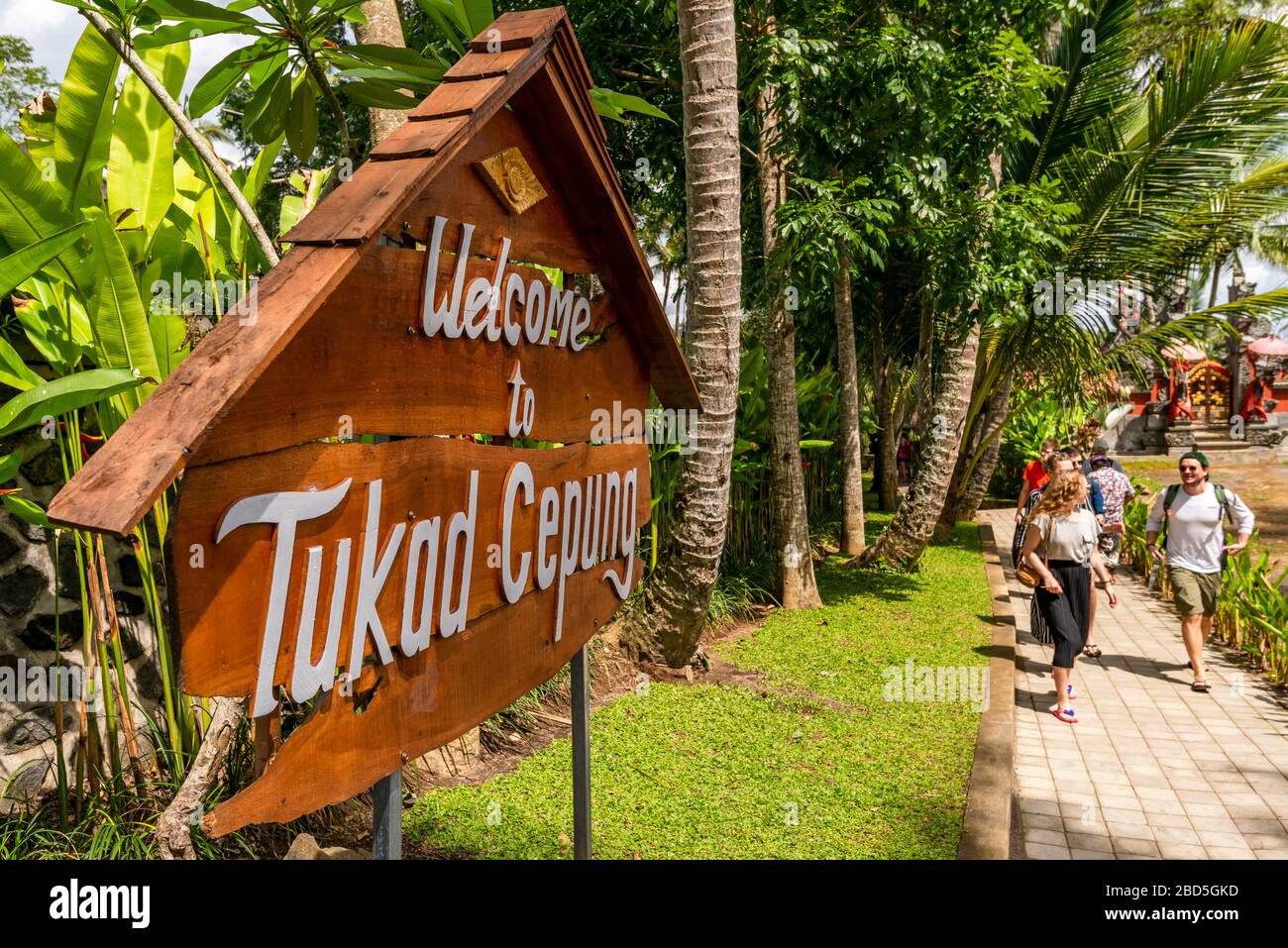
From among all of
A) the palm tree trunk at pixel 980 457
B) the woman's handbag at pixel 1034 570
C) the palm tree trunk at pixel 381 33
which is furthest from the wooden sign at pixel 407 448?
the palm tree trunk at pixel 980 457

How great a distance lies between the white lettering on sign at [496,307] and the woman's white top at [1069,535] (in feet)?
15.3

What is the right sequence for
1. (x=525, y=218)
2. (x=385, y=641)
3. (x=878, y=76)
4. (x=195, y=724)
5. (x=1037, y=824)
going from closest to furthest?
(x=385, y=641) < (x=525, y=218) < (x=195, y=724) < (x=1037, y=824) < (x=878, y=76)

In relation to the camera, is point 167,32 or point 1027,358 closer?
point 167,32

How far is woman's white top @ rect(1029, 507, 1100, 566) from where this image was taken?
19.7ft

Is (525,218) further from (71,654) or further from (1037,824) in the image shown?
(1037,824)

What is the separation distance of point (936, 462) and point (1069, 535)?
3761 mm

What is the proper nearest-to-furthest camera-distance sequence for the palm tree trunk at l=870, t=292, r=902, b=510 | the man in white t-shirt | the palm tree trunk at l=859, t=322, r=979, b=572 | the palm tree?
the man in white t-shirt < the palm tree < the palm tree trunk at l=859, t=322, r=979, b=572 < the palm tree trunk at l=870, t=292, r=902, b=510

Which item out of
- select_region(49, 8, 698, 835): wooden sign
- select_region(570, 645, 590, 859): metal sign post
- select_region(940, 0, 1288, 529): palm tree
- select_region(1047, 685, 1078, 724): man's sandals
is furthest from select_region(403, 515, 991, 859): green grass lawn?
select_region(940, 0, 1288, 529): palm tree

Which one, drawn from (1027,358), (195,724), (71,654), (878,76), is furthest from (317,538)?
(1027,358)

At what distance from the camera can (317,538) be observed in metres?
1.52

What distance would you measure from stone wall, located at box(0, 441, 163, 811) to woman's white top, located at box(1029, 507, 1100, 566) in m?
5.41

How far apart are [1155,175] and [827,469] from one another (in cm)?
536

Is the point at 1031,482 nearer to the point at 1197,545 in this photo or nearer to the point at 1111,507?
the point at 1111,507

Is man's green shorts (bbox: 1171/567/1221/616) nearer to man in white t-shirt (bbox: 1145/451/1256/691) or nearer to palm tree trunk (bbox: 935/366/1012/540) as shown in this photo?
man in white t-shirt (bbox: 1145/451/1256/691)
